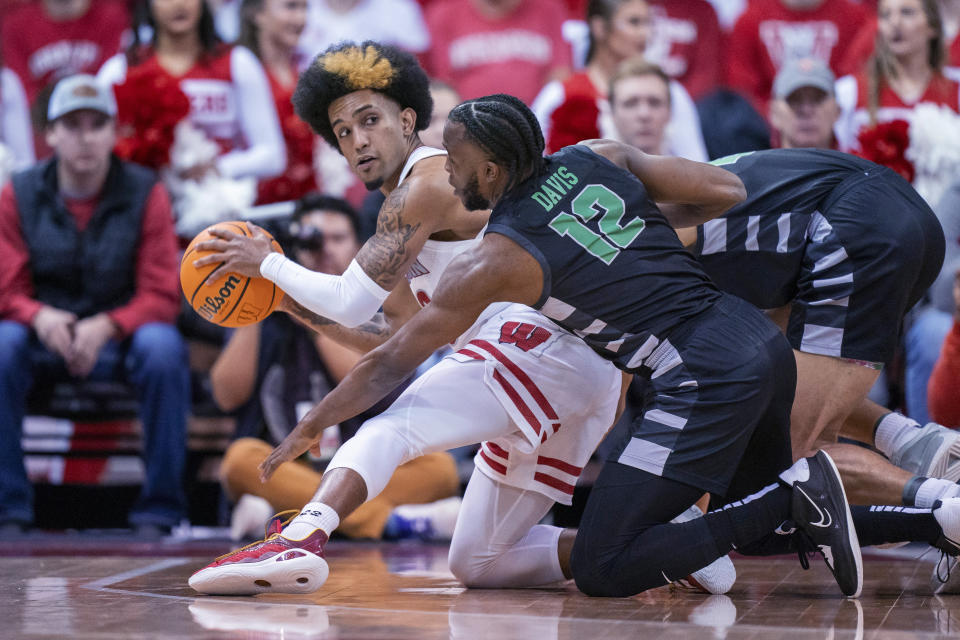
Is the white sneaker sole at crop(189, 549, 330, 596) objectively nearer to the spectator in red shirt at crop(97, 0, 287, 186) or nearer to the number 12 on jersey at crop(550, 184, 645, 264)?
the number 12 on jersey at crop(550, 184, 645, 264)

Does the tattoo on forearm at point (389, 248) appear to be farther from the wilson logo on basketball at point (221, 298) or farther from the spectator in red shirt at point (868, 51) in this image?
the spectator in red shirt at point (868, 51)

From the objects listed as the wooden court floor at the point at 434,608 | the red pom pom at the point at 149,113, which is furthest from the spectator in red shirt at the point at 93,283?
the wooden court floor at the point at 434,608

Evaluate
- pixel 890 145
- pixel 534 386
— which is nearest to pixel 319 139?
pixel 890 145

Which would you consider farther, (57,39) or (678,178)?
(57,39)

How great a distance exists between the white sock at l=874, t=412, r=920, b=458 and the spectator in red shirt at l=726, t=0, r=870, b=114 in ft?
10.3

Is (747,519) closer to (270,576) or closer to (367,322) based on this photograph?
(270,576)

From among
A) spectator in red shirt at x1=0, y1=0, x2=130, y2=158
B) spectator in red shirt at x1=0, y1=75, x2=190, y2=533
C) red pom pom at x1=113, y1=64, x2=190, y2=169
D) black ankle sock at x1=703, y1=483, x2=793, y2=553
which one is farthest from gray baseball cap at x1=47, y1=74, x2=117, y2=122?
Result: black ankle sock at x1=703, y1=483, x2=793, y2=553

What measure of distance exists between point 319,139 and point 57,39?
1.96 metres

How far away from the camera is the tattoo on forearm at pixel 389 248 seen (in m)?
3.46

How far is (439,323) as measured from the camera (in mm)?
3209

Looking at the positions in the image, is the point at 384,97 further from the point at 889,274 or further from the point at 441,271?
the point at 889,274

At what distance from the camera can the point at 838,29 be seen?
6.82 m

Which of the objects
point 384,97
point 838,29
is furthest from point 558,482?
point 838,29

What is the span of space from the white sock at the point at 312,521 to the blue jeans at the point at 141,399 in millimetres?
2051
